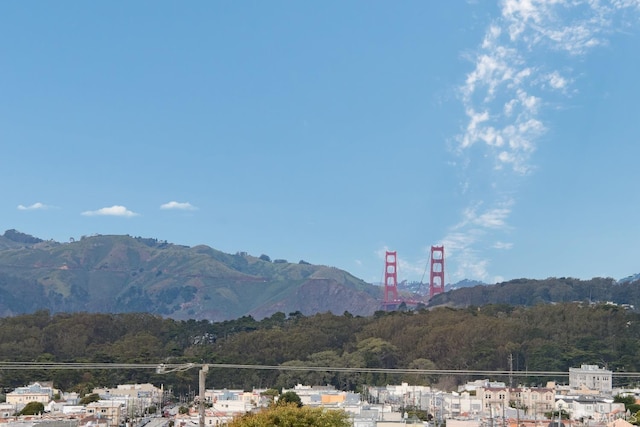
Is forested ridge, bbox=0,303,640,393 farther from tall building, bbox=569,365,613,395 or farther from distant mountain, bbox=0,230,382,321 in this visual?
distant mountain, bbox=0,230,382,321

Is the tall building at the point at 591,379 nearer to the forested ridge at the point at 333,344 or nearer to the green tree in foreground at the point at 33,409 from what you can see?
the forested ridge at the point at 333,344

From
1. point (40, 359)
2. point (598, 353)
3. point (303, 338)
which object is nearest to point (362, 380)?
point (303, 338)

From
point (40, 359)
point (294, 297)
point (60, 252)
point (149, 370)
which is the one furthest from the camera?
point (60, 252)

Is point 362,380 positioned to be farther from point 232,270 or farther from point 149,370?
point 232,270

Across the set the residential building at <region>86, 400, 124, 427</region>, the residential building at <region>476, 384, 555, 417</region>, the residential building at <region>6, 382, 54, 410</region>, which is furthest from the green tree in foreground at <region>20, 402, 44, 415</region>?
the residential building at <region>476, 384, 555, 417</region>

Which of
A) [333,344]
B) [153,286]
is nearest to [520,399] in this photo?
[333,344]

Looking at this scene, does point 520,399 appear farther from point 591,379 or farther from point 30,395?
point 30,395

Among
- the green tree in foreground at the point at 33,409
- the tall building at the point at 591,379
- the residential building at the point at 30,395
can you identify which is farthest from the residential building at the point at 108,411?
the tall building at the point at 591,379

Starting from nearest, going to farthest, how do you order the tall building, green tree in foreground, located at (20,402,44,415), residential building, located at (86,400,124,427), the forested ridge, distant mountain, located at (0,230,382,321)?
residential building, located at (86,400,124,427) < green tree in foreground, located at (20,402,44,415) < the tall building < the forested ridge < distant mountain, located at (0,230,382,321)
